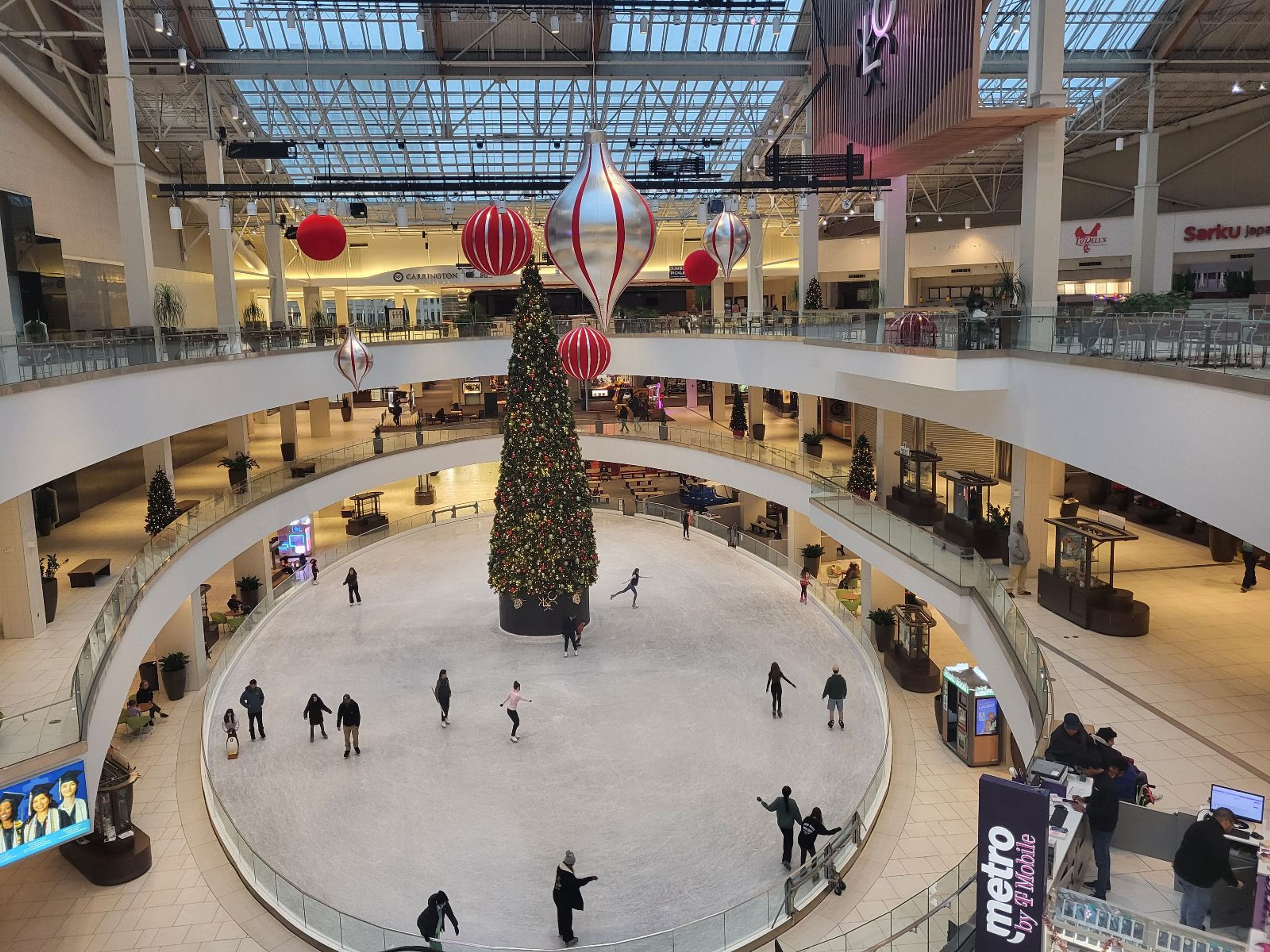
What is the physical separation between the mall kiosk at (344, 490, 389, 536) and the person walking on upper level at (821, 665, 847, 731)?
19.8 meters

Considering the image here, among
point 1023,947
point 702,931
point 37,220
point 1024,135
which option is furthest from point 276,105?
point 1023,947

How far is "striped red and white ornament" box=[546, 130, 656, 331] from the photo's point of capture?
7461mm

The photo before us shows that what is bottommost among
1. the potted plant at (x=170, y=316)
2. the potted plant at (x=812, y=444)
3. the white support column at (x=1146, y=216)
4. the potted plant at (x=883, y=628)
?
the potted plant at (x=883, y=628)

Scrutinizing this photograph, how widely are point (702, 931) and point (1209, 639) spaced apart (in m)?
8.59

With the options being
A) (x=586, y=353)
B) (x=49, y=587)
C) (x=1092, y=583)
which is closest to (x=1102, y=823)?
(x=1092, y=583)

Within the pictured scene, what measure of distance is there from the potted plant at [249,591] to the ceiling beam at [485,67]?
537 inches

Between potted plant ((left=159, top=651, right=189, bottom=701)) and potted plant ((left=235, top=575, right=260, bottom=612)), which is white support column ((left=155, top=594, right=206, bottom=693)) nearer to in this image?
potted plant ((left=159, top=651, right=189, bottom=701))

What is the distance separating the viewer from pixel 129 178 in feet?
59.7

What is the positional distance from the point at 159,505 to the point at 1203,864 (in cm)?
2017

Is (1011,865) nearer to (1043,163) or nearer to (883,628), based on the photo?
(1043,163)

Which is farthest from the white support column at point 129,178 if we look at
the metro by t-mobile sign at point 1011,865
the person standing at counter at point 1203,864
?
the person standing at counter at point 1203,864

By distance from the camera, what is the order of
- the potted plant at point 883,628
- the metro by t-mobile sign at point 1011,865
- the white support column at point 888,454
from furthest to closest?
1. the white support column at point 888,454
2. the potted plant at point 883,628
3. the metro by t-mobile sign at point 1011,865

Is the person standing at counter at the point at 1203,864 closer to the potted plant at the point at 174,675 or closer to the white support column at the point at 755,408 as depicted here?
the potted plant at the point at 174,675

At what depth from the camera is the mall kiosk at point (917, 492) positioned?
22.2 meters
